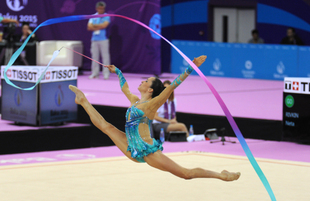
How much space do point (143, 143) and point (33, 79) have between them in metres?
3.62

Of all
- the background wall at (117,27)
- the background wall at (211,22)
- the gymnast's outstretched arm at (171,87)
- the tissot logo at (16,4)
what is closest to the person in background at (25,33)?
the background wall at (117,27)

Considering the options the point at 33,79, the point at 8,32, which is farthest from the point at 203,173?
the point at 8,32

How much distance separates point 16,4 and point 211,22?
6.24 m

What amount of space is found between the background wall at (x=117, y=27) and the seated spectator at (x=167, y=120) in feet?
20.7

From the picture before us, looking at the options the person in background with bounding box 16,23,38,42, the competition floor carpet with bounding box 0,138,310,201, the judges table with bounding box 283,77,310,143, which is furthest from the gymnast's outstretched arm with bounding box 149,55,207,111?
the person in background with bounding box 16,23,38,42

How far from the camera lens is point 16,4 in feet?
53.8

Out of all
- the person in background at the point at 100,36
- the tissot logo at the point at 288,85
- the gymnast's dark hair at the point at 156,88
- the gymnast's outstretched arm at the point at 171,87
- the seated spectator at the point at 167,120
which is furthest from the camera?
the person in background at the point at 100,36

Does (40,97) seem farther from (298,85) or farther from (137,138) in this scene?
(298,85)

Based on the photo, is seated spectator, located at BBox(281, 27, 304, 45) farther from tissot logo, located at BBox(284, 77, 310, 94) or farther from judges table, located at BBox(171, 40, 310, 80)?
tissot logo, located at BBox(284, 77, 310, 94)

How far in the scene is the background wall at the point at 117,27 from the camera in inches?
577

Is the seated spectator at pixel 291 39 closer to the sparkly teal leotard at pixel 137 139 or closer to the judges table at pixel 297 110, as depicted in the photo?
the judges table at pixel 297 110

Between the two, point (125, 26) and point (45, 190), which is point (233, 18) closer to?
point (125, 26)

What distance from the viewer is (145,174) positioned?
618 cm

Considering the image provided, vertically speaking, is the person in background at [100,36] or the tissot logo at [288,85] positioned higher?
the person in background at [100,36]
